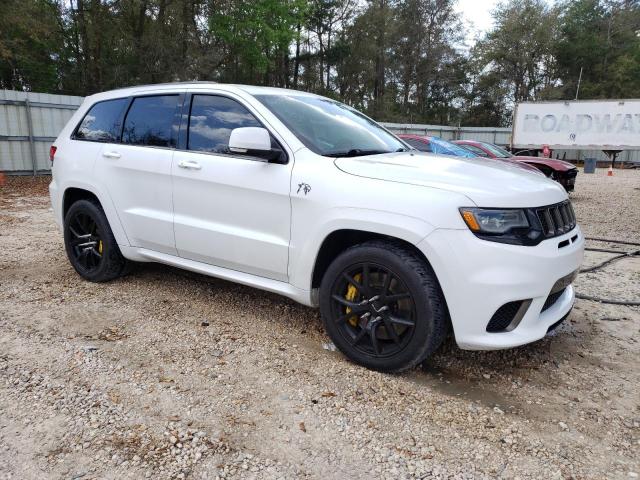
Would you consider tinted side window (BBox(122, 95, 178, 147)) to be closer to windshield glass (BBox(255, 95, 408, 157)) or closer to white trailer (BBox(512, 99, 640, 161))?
windshield glass (BBox(255, 95, 408, 157))

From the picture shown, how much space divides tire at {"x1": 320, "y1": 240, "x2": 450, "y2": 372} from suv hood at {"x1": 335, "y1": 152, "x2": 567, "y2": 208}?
42cm

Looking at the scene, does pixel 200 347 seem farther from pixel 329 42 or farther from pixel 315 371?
pixel 329 42

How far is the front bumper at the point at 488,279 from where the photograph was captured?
248cm

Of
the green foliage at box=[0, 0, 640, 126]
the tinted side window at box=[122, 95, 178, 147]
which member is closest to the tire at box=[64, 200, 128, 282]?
the tinted side window at box=[122, 95, 178, 147]

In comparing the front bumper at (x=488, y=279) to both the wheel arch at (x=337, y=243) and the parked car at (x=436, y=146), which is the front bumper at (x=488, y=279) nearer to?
the wheel arch at (x=337, y=243)

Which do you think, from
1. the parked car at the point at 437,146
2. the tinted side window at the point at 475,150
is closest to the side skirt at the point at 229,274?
the parked car at the point at 437,146

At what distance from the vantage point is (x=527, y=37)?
140 feet

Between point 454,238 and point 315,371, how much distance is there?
1203 mm

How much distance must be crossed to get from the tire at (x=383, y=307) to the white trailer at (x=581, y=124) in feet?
71.9

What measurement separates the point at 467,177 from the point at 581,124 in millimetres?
22431

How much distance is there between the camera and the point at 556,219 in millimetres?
2799

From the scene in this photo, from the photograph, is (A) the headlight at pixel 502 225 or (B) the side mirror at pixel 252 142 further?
(B) the side mirror at pixel 252 142

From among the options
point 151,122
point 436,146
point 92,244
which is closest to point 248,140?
point 151,122

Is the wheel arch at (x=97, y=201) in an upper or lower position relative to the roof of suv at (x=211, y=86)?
lower
